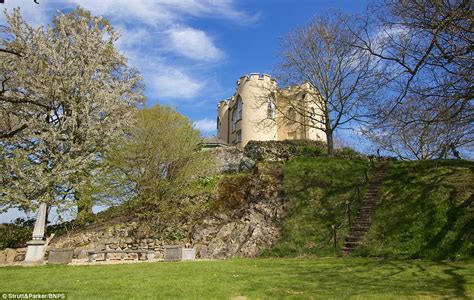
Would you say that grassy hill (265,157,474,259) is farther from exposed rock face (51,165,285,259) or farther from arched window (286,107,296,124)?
arched window (286,107,296,124)

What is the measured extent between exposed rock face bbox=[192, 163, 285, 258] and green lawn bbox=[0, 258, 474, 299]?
512 centimetres

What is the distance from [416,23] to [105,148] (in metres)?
15.1

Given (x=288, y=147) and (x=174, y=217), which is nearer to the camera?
(x=174, y=217)

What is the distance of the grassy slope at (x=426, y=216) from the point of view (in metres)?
12.9

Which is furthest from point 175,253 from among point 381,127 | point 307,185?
point 381,127

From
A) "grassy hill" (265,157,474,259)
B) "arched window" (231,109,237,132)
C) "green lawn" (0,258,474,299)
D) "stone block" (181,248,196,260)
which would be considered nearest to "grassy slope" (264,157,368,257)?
"grassy hill" (265,157,474,259)

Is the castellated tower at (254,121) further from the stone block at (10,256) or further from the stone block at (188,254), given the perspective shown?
the stone block at (10,256)

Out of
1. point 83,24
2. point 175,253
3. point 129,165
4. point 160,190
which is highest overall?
point 83,24

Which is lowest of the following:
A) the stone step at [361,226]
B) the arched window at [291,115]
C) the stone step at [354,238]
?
the stone step at [354,238]

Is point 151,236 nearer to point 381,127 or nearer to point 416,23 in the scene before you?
point 381,127

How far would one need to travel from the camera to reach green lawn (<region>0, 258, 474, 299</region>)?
7.09 m

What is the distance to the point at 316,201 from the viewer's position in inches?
716

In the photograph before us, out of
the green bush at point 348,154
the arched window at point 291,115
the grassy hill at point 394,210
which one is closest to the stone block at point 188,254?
the grassy hill at point 394,210

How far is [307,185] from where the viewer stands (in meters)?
19.6
